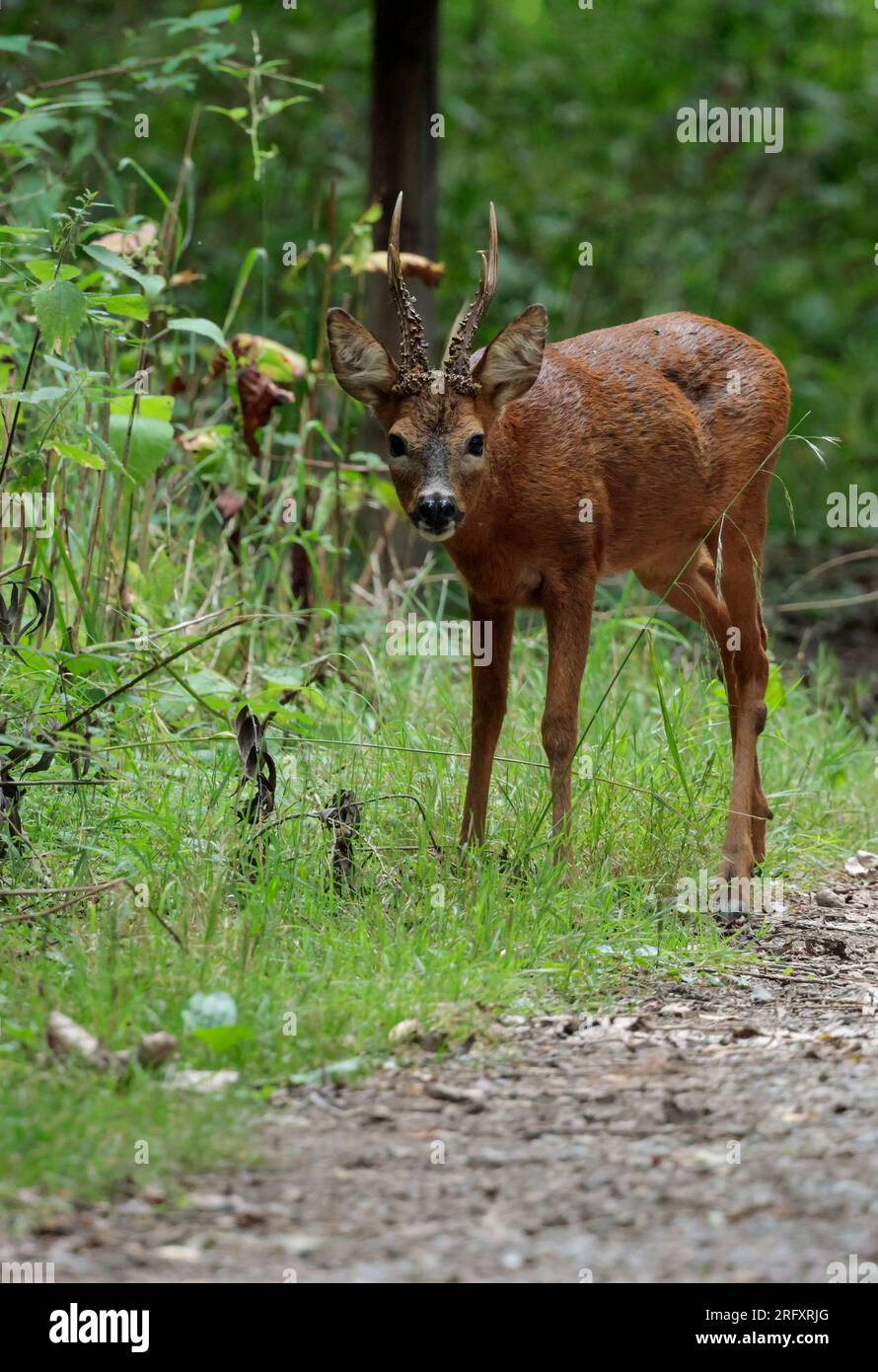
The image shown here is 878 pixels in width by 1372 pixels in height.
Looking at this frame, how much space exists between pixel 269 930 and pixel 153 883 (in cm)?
38

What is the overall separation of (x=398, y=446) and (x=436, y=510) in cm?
30

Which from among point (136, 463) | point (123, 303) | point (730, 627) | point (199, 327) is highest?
point (199, 327)

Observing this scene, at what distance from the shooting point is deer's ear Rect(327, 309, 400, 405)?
15.8 ft

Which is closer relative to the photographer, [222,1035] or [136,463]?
[222,1035]

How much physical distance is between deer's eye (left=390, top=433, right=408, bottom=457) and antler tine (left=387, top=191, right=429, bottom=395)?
A: 128 mm

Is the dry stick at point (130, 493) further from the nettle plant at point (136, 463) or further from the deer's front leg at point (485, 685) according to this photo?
the deer's front leg at point (485, 685)

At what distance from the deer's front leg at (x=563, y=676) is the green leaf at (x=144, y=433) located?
1.32 meters

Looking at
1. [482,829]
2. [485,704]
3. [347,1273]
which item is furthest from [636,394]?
[347,1273]

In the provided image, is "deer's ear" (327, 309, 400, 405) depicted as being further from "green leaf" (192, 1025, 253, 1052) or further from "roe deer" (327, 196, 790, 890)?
"green leaf" (192, 1025, 253, 1052)

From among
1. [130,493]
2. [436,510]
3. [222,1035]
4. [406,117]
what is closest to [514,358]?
[436,510]

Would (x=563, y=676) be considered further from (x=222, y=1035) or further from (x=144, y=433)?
(x=222, y=1035)

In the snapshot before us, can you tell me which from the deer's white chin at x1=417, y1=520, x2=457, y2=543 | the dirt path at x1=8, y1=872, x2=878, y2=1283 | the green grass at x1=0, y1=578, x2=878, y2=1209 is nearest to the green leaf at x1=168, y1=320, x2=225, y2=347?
the green grass at x1=0, y1=578, x2=878, y2=1209

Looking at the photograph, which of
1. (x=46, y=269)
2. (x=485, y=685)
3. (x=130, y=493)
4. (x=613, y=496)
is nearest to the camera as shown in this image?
(x=46, y=269)

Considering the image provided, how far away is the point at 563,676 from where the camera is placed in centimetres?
518
